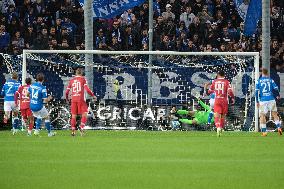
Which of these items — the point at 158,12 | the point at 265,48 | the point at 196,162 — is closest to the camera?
the point at 196,162

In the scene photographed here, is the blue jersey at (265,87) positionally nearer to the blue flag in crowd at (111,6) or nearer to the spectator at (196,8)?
the blue flag in crowd at (111,6)

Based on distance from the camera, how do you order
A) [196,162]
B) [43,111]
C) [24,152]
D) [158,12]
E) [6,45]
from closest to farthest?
[196,162] < [24,152] < [43,111] < [6,45] < [158,12]

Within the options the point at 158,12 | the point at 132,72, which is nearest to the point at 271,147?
the point at 132,72

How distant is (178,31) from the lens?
123ft

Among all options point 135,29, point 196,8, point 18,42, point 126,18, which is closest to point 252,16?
point 135,29

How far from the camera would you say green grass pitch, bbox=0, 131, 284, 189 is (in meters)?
14.9

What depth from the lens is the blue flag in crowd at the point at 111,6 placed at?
1268 inches

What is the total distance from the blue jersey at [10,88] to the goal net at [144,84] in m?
0.67

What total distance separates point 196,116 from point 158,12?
823cm

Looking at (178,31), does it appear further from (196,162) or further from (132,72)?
(196,162)

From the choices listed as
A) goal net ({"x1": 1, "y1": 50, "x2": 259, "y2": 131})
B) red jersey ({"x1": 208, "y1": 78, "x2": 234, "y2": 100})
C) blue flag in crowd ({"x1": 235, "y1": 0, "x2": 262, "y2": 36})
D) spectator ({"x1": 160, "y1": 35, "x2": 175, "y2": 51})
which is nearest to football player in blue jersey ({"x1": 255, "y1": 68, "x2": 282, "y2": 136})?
red jersey ({"x1": 208, "y1": 78, "x2": 234, "y2": 100})

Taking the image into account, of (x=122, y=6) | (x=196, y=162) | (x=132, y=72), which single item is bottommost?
(x=196, y=162)

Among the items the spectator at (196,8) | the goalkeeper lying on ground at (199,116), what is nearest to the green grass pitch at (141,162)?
the goalkeeper lying on ground at (199,116)

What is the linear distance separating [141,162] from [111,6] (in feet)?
47.5
